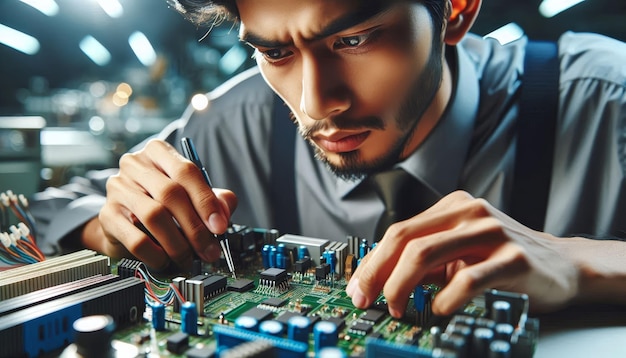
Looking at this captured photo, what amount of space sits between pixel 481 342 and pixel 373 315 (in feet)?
0.98

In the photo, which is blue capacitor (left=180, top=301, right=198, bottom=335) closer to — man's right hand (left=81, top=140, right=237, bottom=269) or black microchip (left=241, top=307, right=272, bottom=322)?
black microchip (left=241, top=307, right=272, bottom=322)

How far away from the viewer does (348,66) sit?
4.77 ft

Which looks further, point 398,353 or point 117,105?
point 117,105

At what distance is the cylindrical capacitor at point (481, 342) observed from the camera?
766mm

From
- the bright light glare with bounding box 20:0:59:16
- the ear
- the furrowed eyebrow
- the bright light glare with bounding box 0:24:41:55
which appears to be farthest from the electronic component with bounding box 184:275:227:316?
the bright light glare with bounding box 20:0:59:16

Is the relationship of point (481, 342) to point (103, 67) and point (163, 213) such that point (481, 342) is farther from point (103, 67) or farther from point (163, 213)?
point (103, 67)

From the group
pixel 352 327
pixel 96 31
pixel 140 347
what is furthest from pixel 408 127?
pixel 96 31

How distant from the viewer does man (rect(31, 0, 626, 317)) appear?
1.06 m

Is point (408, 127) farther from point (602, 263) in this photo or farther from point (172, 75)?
point (172, 75)

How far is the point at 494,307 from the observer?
863 mm

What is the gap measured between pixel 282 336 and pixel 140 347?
0.93 feet

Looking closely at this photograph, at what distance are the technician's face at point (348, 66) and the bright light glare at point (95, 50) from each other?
11.9 feet

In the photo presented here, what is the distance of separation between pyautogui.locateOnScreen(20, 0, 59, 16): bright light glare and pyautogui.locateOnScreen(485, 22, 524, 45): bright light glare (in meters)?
3.18

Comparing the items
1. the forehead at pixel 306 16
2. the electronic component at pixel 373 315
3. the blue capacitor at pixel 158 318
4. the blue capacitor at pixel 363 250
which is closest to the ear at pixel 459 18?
the forehead at pixel 306 16
